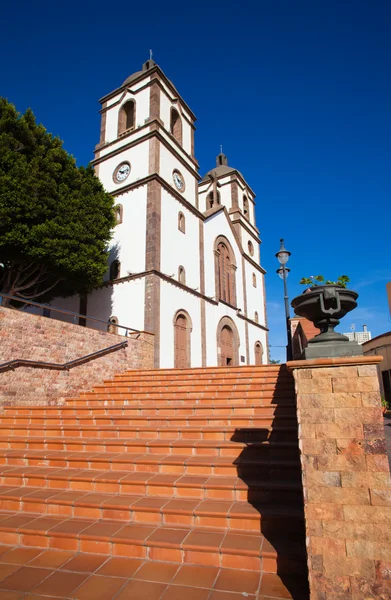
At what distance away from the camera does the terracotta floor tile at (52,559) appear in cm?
303

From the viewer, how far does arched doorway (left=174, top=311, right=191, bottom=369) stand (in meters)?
15.3

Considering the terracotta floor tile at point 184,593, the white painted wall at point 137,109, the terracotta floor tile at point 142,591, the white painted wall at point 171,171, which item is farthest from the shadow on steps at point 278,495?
the white painted wall at point 137,109

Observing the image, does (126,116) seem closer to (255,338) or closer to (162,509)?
(255,338)

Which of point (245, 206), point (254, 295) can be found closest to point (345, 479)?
point (254, 295)

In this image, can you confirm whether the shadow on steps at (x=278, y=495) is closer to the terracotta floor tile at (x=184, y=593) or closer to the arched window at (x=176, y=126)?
the terracotta floor tile at (x=184, y=593)

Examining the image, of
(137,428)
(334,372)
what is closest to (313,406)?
(334,372)

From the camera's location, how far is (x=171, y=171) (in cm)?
1769

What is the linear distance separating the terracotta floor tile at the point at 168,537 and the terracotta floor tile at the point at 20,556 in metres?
1.12

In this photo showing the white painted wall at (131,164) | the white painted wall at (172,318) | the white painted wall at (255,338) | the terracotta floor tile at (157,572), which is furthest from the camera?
the white painted wall at (255,338)

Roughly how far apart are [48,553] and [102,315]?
12970mm

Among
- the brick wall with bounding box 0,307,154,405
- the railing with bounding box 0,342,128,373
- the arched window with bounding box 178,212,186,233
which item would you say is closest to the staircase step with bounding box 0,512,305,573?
the railing with bounding box 0,342,128,373

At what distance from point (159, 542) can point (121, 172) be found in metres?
17.3

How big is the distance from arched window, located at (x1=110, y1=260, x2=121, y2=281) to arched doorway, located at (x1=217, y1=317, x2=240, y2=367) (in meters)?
6.66

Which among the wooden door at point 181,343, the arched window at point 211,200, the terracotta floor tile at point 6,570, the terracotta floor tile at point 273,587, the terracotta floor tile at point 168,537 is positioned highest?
the arched window at point 211,200
